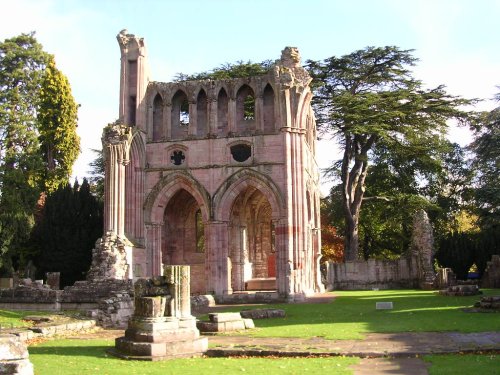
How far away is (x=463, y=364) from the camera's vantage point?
31.6ft

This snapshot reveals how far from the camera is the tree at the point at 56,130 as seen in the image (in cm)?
3931

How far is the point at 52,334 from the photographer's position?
15.2 m

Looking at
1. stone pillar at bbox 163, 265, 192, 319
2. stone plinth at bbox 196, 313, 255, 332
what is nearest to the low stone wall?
stone plinth at bbox 196, 313, 255, 332

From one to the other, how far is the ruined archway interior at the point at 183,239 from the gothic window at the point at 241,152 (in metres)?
4.22

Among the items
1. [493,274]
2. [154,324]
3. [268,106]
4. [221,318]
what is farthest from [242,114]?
[154,324]

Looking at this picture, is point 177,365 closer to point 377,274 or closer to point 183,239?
point 183,239

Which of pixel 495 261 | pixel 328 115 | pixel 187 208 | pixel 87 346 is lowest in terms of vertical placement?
pixel 87 346

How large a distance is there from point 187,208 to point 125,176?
17.1 feet

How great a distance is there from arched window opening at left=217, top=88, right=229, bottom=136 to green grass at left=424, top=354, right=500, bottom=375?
71.4 ft

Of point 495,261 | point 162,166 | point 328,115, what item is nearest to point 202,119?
point 162,166

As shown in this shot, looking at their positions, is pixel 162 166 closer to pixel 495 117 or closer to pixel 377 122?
pixel 377 122

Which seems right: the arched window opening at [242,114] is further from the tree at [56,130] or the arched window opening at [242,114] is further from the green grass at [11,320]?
the green grass at [11,320]

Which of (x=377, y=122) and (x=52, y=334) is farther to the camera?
(x=377, y=122)

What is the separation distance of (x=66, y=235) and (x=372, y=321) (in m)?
21.9
